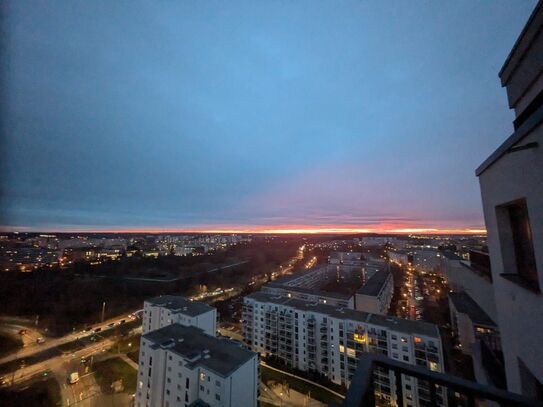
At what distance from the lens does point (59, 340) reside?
9.41 metres

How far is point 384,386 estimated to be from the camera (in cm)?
643

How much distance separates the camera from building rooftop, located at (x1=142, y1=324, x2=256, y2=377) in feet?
16.5

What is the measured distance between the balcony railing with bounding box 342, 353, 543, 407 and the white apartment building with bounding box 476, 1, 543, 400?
638 millimetres

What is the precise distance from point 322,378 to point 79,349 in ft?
29.8

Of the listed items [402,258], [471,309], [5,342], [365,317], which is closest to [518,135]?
[5,342]

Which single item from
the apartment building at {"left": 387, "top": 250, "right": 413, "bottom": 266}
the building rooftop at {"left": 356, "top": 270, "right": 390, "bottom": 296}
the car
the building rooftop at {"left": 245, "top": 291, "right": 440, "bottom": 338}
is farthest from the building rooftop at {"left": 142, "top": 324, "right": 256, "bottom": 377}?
the apartment building at {"left": 387, "top": 250, "right": 413, "bottom": 266}

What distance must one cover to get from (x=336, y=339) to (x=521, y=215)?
7.81 metres

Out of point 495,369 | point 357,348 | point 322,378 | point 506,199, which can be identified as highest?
point 506,199

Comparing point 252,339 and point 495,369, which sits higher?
point 495,369

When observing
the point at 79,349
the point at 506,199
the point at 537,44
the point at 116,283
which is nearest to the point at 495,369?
the point at 506,199

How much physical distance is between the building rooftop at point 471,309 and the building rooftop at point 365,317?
84.0 inches

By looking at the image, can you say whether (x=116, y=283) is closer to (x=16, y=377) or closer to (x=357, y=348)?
(x=16, y=377)

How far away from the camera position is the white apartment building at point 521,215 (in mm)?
983

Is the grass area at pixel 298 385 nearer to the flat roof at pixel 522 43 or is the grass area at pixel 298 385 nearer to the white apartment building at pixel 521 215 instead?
the white apartment building at pixel 521 215
